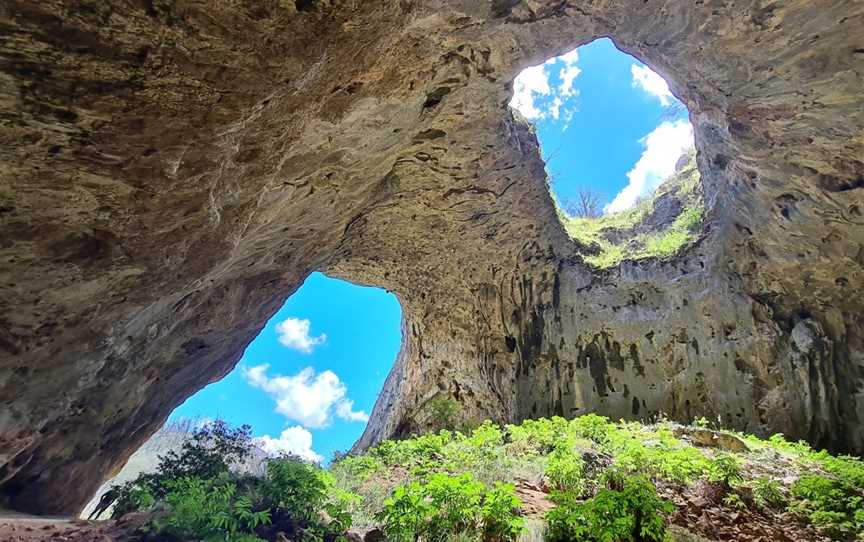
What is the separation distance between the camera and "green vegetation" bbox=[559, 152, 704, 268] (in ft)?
45.2

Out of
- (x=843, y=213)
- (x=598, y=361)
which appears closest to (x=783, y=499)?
(x=843, y=213)

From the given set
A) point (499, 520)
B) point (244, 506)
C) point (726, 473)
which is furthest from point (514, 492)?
point (244, 506)

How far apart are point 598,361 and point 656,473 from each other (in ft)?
20.8

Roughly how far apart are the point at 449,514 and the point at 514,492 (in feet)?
5.31

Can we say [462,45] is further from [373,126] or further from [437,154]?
[437,154]

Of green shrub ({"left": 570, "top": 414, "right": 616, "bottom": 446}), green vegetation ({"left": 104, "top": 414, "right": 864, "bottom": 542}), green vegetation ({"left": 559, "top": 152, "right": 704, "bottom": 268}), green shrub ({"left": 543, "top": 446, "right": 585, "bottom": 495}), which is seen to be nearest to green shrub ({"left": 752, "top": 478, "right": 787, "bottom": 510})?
green vegetation ({"left": 104, "top": 414, "right": 864, "bottom": 542})

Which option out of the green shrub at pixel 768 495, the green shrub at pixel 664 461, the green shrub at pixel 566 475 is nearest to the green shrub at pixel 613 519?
the green shrub at pixel 566 475

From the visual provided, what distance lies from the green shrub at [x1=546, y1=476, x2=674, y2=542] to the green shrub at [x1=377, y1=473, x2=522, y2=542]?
48 cm

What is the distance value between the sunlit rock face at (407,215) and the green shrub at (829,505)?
508 cm

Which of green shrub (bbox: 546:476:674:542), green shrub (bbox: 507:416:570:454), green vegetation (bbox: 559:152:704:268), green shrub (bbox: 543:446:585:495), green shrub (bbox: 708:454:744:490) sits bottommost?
green shrub (bbox: 546:476:674:542)

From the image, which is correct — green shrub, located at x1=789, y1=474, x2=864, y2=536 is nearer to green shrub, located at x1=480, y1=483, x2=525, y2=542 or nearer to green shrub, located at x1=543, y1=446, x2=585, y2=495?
green shrub, located at x1=543, y1=446, x2=585, y2=495

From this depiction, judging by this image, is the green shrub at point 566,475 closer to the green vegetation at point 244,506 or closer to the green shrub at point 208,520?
the green vegetation at point 244,506

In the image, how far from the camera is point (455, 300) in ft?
47.6

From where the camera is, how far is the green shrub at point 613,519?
5004 millimetres
